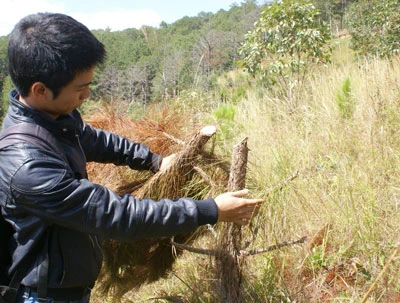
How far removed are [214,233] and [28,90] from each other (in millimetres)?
1032

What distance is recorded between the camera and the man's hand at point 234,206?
1.44 metres

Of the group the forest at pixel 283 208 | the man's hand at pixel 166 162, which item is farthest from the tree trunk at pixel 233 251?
the man's hand at pixel 166 162

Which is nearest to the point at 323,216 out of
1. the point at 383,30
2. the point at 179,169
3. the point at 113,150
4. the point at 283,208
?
the point at 283,208

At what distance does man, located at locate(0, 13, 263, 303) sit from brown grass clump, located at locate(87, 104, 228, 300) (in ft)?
1.58

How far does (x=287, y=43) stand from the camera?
5.50 m

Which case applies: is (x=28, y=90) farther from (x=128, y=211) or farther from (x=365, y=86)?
(x=365, y=86)

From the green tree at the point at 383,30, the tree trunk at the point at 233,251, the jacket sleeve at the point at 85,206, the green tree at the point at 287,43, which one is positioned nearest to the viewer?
the jacket sleeve at the point at 85,206

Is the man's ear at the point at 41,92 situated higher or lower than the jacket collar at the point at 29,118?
higher

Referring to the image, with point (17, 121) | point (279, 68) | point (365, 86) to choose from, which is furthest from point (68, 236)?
point (279, 68)

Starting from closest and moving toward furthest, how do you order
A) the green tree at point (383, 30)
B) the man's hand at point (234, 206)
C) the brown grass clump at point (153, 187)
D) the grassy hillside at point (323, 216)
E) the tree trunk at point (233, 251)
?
the man's hand at point (234, 206)
the tree trunk at point (233, 251)
the brown grass clump at point (153, 187)
the grassy hillside at point (323, 216)
the green tree at point (383, 30)

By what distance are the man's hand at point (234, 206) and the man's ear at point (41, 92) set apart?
650mm

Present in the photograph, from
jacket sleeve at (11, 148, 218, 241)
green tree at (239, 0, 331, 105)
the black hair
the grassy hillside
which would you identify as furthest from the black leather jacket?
green tree at (239, 0, 331, 105)

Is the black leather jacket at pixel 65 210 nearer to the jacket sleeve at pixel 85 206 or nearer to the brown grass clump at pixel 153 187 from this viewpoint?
the jacket sleeve at pixel 85 206

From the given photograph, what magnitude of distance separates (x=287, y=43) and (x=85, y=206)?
4.79 metres
